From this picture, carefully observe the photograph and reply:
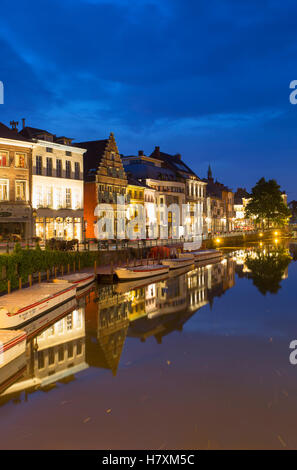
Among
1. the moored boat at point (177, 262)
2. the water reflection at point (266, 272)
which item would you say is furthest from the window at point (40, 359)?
the moored boat at point (177, 262)

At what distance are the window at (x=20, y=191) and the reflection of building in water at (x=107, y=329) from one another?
17.7 metres

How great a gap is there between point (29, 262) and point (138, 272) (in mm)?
12350

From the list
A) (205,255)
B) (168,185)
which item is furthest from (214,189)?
(205,255)

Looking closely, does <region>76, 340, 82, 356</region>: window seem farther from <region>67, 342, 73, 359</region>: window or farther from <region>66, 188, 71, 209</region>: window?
<region>66, 188, 71, 209</region>: window

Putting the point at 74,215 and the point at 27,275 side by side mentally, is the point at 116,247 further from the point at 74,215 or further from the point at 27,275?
the point at 27,275

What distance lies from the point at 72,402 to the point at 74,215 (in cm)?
3954

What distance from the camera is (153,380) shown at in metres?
14.4

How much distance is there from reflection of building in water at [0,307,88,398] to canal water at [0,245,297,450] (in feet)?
0.13

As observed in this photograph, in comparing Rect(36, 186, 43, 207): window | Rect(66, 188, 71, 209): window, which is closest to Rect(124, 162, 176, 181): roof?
Rect(66, 188, 71, 209): window

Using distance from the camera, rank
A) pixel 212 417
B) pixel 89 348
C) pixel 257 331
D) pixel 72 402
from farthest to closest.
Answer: pixel 257 331 < pixel 89 348 < pixel 72 402 < pixel 212 417

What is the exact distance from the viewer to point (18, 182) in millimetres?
43500

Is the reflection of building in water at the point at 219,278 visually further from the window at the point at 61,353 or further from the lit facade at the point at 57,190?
the lit facade at the point at 57,190

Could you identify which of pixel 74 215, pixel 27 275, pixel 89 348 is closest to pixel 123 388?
pixel 89 348

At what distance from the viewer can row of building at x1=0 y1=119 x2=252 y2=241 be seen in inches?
1688
